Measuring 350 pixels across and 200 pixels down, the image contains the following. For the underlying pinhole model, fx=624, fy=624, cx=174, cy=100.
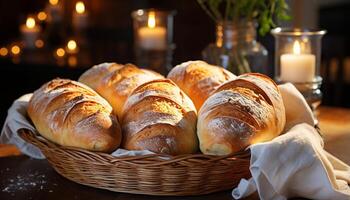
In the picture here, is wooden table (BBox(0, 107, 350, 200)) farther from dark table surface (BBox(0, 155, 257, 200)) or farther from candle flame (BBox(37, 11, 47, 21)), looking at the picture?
A: candle flame (BBox(37, 11, 47, 21))

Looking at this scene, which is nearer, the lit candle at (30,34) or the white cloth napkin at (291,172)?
the white cloth napkin at (291,172)

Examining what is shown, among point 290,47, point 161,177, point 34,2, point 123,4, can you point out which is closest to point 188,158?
point 161,177

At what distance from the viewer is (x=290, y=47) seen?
5.42 ft

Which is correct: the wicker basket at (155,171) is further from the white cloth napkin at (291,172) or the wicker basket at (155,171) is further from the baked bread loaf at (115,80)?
the baked bread loaf at (115,80)

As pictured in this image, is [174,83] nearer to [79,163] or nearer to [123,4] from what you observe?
[79,163]

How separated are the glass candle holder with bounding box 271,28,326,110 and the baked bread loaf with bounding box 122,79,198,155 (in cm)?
52

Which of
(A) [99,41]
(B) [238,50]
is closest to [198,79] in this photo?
(B) [238,50]

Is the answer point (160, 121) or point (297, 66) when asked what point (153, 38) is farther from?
point (160, 121)

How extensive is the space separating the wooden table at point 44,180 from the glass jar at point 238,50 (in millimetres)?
348

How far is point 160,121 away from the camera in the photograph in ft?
3.59

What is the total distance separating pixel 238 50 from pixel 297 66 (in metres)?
0.24

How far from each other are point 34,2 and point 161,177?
335cm

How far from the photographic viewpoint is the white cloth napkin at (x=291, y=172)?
103 cm

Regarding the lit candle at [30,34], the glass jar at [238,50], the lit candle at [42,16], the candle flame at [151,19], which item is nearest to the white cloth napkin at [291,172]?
the glass jar at [238,50]
